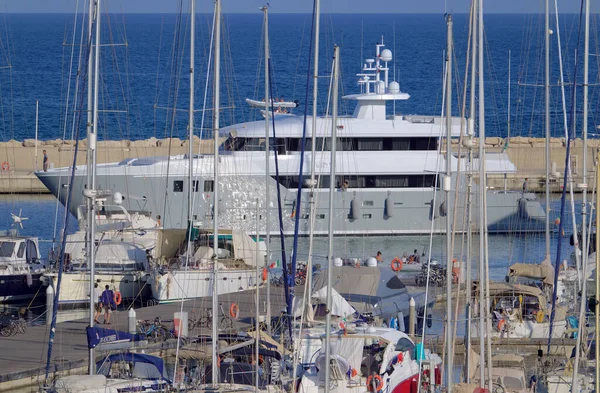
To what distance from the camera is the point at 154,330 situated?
2500cm

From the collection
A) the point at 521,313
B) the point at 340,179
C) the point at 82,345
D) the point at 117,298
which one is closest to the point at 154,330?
the point at 82,345

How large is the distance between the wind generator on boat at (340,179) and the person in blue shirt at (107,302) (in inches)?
299

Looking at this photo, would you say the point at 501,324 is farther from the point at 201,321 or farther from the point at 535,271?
the point at 201,321

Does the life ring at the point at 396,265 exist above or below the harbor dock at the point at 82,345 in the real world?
above

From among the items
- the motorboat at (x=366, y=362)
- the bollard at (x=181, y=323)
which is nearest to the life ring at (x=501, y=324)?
the motorboat at (x=366, y=362)

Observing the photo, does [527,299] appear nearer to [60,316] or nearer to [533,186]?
[60,316]

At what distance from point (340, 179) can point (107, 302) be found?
40.1 ft

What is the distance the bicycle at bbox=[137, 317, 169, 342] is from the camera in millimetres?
24844

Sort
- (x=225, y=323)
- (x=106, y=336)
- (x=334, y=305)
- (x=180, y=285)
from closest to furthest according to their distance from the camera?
1. (x=106, y=336)
2. (x=334, y=305)
3. (x=225, y=323)
4. (x=180, y=285)

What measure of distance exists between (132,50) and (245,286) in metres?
113

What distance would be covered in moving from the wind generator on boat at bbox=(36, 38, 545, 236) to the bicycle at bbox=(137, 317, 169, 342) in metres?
10.3

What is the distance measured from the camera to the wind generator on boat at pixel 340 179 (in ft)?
121

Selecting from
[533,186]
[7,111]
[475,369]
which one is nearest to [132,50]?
[7,111]

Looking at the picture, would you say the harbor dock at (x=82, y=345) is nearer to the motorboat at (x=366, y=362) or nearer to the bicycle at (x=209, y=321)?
the bicycle at (x=209, y=321)
